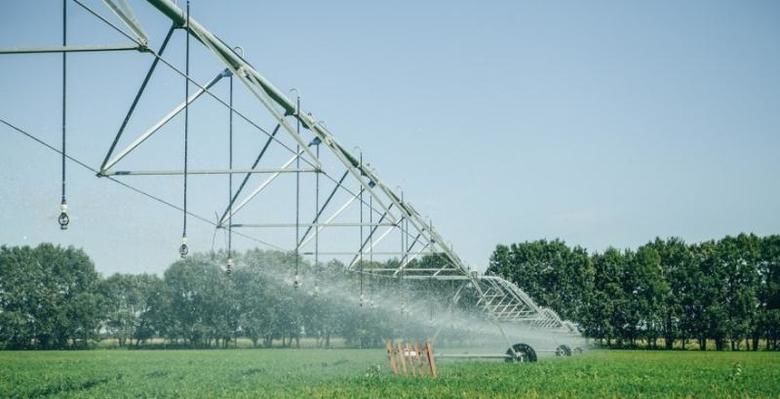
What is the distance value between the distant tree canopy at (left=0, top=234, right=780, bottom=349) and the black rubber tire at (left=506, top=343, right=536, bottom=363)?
4609 centimetres

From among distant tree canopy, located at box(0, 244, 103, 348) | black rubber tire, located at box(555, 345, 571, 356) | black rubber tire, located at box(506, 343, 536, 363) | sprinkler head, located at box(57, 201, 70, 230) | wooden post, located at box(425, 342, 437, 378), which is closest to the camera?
sprinkler head, located at box(57, 201, 70, 230)

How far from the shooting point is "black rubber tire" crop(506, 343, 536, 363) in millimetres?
31552

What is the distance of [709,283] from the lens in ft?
284

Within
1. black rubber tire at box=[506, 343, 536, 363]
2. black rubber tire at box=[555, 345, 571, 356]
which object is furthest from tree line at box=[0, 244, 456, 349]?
black rubber tire at box=[506, 343, 536, 363]

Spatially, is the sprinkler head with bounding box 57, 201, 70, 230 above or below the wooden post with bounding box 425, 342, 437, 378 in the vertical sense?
above

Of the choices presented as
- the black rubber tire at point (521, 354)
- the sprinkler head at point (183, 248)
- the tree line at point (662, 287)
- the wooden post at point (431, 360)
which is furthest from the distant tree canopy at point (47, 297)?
the sprinkler head at point (183, 248)

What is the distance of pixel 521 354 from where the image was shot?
32.0m

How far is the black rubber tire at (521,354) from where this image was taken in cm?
3155

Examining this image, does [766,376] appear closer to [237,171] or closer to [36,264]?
[237,171]

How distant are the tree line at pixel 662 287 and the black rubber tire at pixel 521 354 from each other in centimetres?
5824

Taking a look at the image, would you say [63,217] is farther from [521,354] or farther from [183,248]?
[521,354]

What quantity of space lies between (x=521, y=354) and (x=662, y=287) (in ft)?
202

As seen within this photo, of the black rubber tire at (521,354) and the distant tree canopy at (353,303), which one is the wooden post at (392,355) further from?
the distant tree canopy at (353,303)

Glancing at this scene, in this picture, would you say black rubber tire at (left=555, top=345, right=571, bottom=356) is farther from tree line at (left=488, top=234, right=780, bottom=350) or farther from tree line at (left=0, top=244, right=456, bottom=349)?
tree line at (left=488, top=234, right=780, bottom=350)
